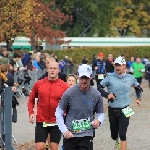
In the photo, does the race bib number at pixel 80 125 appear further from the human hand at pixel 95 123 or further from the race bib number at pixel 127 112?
the race bib number at pixel 127 112

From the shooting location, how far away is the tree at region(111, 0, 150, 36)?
75.5 m

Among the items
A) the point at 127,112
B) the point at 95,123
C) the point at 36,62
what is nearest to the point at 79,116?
the point at 95,123

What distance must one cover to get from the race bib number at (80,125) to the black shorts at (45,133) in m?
1.81

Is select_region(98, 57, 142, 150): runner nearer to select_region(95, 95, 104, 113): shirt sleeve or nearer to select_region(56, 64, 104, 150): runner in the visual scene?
select_region(95, 95, 104, 113): shirt sleeve

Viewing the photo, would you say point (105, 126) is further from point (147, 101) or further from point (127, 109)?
point (147, 101)

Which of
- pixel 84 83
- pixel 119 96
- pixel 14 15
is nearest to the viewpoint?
pixel 84 83

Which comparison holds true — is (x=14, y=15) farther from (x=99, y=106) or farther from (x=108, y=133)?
(x=99, y=106)

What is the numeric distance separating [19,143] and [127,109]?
296 centimetres

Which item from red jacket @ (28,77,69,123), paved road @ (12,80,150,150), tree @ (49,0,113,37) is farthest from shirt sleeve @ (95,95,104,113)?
tree @ (49,0,113,37)

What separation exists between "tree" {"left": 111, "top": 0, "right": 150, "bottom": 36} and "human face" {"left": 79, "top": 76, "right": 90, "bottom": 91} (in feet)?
219

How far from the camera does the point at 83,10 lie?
7406 cm

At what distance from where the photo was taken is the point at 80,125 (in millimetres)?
8656

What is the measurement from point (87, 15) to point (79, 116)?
6612 cm

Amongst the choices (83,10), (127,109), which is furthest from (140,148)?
(83,10)
